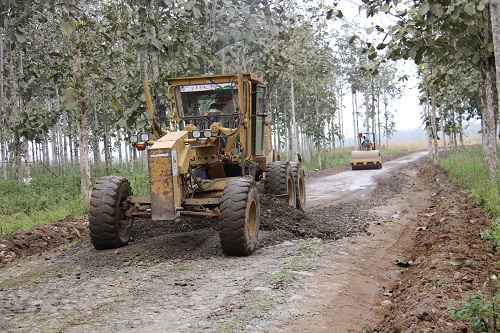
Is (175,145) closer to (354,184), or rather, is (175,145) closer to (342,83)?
(354,184)

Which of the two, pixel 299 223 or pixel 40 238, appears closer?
pixel 40 238

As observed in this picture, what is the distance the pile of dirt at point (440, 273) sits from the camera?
15.7ft

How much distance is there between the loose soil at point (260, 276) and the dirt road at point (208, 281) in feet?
0.07

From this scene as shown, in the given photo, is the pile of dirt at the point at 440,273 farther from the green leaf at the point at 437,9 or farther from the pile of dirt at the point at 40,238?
the pile of dirt at the point at 40,238

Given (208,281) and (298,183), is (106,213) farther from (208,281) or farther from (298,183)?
(298,183)

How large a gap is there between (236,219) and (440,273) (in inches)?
118

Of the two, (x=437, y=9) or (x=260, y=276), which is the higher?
(x=437, y=9)

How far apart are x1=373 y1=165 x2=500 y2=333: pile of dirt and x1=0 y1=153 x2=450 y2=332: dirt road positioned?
0.27 meters

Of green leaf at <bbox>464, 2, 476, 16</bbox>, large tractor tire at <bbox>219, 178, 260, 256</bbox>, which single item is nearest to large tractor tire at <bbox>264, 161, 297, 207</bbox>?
large tractor tire at <bbox>219, 178, 260, 256</bbox>

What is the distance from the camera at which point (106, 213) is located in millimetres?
8281

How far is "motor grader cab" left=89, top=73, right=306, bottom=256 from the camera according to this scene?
8016mm

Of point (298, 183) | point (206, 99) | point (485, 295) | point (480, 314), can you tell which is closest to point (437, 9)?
point (206, 99)

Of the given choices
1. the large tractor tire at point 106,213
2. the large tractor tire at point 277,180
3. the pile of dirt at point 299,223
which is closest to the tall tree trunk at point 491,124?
the pile of dirt at point 299,223

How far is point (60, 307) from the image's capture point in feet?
18.3
